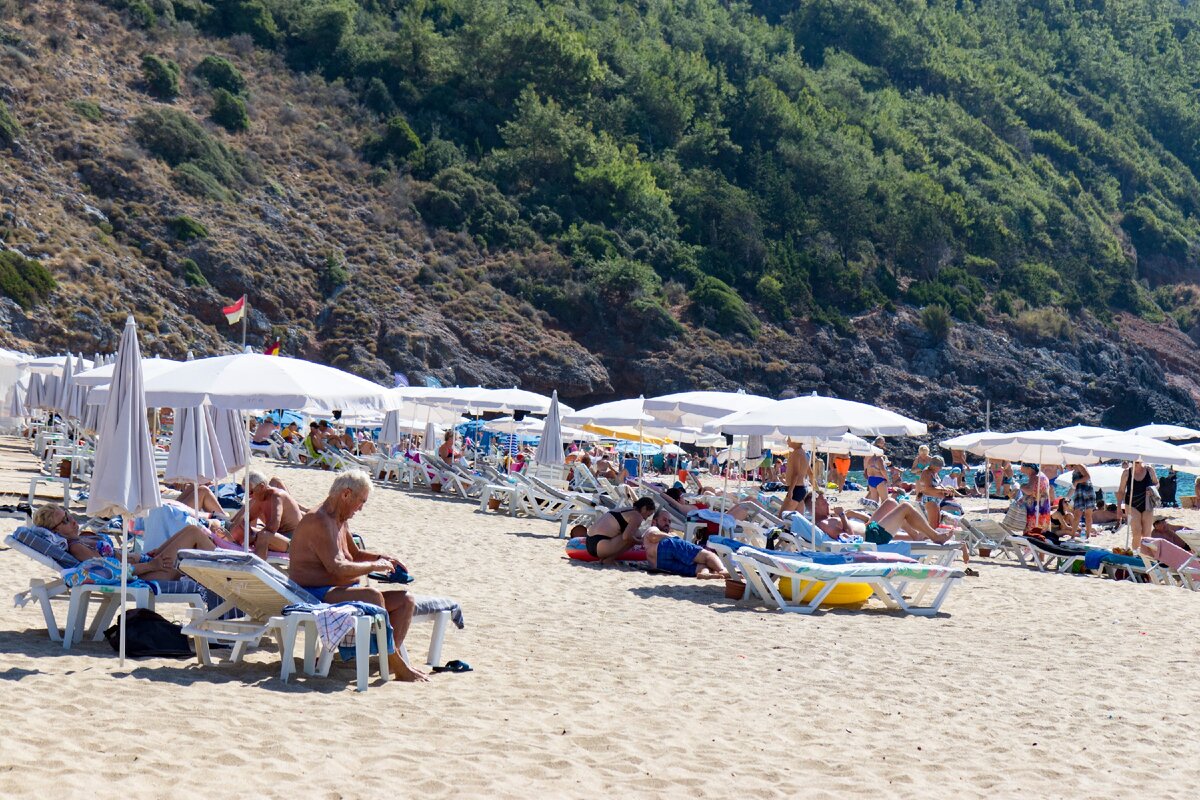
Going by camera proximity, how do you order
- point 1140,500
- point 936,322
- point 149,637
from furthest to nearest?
point 936,322
point 1140,500
point 149,637

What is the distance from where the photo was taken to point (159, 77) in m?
47.2

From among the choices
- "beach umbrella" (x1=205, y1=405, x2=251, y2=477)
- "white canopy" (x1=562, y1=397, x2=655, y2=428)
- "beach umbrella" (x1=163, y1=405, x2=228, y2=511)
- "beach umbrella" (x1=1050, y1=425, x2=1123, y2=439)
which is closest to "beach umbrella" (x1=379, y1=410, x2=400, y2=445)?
"white canopy" (x1=562, y1=397, x2=655, y2=428)

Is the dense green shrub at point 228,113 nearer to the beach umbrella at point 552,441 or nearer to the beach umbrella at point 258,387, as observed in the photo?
the beach umbrella at point 552,441

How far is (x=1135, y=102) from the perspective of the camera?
7869cm

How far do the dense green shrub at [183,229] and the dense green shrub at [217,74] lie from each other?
9.41 meters

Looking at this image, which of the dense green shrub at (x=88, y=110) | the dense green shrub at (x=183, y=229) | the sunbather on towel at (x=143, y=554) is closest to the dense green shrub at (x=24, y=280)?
the dense green shrub at (x=183, y=229)

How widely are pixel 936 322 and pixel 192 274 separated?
28.5m

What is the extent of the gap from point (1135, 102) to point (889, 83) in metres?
16.9

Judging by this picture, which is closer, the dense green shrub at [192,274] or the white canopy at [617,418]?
the white canopy at [617,418]

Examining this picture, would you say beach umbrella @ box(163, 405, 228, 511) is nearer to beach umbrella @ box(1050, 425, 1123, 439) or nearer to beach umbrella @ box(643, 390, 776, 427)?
beach umbrella @ box(643, 390, 776, 427)

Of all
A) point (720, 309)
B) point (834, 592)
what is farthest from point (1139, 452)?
point (720, 309)

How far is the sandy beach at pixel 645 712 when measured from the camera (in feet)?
14.1

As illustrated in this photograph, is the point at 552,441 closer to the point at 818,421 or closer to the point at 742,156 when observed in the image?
the point at 818,421

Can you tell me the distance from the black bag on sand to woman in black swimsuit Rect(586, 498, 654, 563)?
476cm
